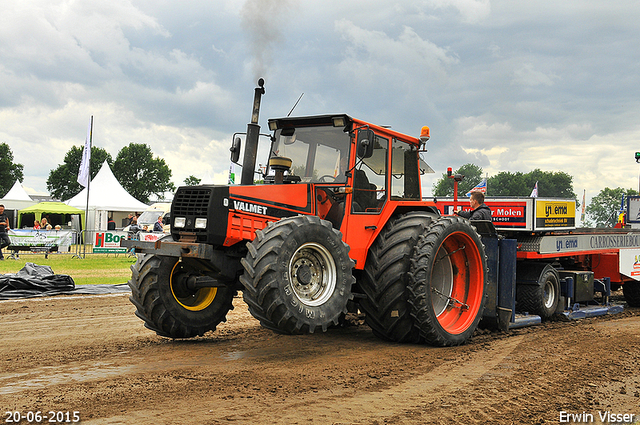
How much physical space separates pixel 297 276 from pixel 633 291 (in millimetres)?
9386

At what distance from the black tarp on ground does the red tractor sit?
606cm

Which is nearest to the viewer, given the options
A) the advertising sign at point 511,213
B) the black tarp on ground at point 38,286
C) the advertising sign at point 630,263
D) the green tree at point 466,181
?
the advertising sign at point 511,213

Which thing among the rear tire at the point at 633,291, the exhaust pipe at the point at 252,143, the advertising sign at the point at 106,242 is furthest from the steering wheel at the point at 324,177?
the advertising sign at the point at 106,242

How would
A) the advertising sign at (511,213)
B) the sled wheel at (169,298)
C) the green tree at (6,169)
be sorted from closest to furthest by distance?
1. the sled wheel at (169,298)
2. the advertising sign at (511,213)
3. the green tree at (6,169)

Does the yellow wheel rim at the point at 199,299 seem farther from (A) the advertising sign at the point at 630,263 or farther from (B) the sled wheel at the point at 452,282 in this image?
(A) the advertising sign at the point at 630,263

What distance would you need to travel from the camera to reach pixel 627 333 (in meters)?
7.94

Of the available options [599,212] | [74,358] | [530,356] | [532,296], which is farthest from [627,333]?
[599,212]

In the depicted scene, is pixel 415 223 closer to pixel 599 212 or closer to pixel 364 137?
pixel 364 137

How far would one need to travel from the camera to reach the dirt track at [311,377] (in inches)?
159

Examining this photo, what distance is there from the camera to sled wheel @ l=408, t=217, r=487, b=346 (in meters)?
6.40

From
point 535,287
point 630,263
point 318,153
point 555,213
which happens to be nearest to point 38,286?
point 318,153

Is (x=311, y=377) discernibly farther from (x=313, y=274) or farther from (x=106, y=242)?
(x=106, y=242)

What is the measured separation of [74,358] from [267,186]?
275 cm

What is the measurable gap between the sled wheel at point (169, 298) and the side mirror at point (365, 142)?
2142mm
